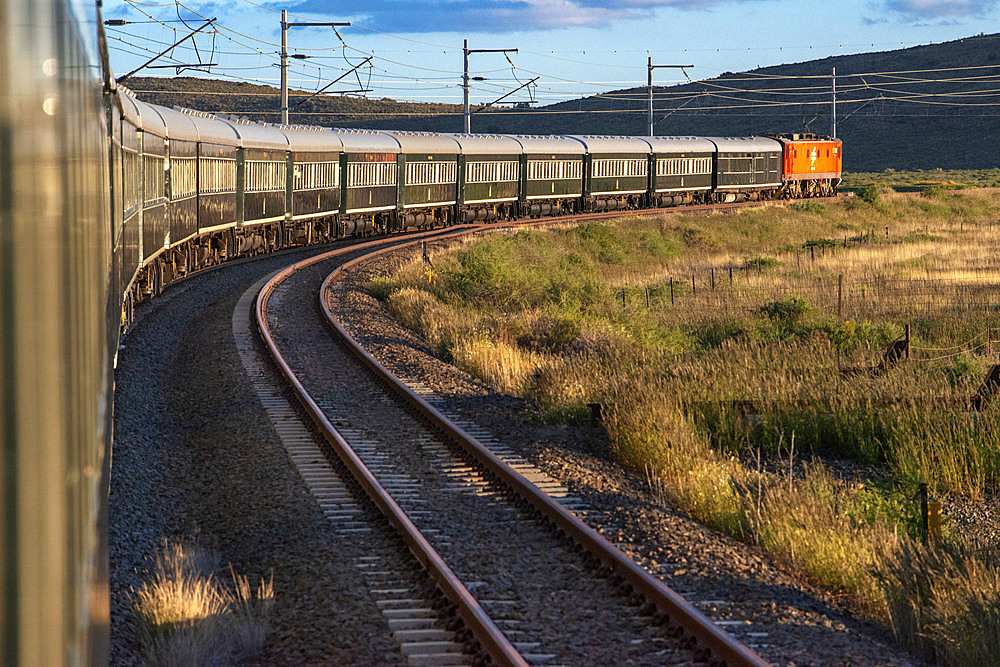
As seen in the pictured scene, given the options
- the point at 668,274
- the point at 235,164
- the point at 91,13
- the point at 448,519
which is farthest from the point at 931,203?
the point at 91,13

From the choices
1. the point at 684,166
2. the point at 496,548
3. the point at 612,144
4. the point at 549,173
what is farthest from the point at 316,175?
the point at 684,166

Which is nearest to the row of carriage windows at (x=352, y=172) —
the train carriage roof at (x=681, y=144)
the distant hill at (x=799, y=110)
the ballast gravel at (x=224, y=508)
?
the train carriage roof at (x=681, y=144)

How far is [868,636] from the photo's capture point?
21.3 feet

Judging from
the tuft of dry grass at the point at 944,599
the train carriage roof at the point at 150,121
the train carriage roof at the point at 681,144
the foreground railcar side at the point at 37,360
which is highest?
the train carriage roof at the point at 681,144

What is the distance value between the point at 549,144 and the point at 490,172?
15.1ft

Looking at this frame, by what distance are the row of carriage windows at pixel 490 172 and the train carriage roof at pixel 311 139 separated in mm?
9029

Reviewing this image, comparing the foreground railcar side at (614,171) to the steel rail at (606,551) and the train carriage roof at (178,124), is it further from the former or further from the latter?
the steel rail at (606,551)

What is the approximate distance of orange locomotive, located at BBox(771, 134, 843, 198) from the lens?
6606 centimetres

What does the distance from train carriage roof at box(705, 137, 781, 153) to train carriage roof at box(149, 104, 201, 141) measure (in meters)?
37.6

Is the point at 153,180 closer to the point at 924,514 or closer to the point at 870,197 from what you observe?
the point at 924,514

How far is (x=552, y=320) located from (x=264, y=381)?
6.10 metres

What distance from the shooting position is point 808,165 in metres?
68.7

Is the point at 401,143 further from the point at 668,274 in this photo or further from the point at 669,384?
the point at 669,384

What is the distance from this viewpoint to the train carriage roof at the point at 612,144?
49.8 m
